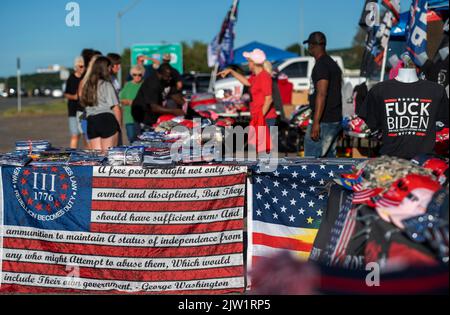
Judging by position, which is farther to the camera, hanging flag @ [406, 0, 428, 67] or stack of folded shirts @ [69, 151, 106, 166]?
hanging flag @ [406, 0, 428, 67]

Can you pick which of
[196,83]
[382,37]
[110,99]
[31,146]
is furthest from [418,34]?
[196,83]

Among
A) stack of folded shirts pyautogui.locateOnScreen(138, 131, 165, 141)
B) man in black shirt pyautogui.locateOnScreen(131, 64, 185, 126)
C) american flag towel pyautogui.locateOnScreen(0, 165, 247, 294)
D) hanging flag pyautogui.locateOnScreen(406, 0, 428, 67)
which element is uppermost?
hanging flag pyautogui.locateOnScreen(406, 0, 428, 67)

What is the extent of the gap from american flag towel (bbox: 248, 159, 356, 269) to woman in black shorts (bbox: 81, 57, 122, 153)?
7.88ft

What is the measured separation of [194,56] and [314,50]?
51.6 metres

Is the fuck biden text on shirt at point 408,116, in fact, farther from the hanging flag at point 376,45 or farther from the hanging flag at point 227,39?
the hanging flag at point 227,39

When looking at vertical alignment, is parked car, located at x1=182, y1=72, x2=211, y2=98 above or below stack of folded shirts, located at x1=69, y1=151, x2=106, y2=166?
above

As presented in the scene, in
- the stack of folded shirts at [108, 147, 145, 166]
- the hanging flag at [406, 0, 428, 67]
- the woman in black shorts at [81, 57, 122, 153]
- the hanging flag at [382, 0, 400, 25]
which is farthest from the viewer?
the hanging flag at [382, 0, 400, 25]

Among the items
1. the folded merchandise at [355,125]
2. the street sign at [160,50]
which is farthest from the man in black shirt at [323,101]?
the street sign at [160,50]

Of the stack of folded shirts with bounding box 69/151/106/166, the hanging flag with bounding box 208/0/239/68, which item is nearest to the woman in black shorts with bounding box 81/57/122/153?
the stack of folded shirts with bounding box 69/151/106/166

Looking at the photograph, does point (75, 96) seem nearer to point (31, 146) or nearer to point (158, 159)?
point (31, 146)

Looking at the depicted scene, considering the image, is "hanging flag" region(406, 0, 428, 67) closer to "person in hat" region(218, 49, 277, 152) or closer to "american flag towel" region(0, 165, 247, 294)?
"person in hat" region(218, 49, 277, 152)

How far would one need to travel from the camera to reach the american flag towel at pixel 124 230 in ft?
17.9

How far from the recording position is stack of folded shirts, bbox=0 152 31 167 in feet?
18.5

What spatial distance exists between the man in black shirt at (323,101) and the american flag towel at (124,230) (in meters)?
2.15
